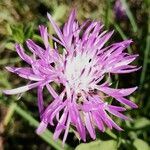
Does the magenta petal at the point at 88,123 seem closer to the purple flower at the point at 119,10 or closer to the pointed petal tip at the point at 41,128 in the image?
the pointed petal tip at the point at 41,128

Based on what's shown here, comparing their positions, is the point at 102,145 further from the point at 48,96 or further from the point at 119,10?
the point at 119,10

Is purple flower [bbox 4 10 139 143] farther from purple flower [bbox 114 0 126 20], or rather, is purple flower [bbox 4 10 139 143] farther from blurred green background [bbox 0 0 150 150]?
purple flower [bbox 114 0 126 20]

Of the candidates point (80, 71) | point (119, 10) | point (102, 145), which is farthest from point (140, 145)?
point (119, 10)

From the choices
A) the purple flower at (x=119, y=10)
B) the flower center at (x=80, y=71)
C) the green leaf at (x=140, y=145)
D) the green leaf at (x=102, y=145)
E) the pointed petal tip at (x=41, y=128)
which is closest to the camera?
the pointed petal tip at (x=41, y=128)

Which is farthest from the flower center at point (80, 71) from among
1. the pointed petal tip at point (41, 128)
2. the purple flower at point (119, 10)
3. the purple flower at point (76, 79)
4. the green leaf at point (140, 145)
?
the purple flower at point (119, 10)

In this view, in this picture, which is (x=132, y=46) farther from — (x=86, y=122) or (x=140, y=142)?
(x=86, y=122)

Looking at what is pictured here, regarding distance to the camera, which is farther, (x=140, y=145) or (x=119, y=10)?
(x=119, y=10)

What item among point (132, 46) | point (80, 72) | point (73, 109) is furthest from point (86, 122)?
point (132, 46)
